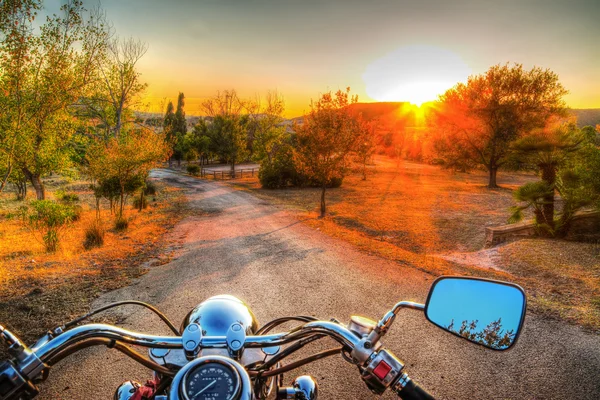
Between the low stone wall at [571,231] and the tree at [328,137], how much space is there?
789 cm

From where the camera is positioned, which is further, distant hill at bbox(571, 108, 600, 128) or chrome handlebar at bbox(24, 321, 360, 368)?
distant hill at bbox(571, 108, 600, 128)

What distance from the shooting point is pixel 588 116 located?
12719 cm

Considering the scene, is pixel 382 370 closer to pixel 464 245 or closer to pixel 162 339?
pixel 162 339

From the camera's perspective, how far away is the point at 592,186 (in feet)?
32.3

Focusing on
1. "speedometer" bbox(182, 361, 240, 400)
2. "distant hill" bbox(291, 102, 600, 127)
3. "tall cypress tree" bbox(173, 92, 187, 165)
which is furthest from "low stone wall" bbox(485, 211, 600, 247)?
"distant hill" bbox(291, 102, 600, 127)

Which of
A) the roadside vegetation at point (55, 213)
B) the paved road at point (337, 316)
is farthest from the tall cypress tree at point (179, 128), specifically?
the paved road at point (337, 316)

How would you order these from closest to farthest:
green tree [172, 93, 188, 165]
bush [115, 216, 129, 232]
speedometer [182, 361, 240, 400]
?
1. speedometer [182, 361, 240, 400]
2. bush [115, 216, 129, 232]
3. green tree [172, 93, 188, 165]

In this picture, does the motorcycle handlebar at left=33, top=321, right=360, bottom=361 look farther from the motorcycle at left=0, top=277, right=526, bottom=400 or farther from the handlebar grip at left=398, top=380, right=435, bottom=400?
the handlebar grip at left=398, top=380, right=435, bottom=400

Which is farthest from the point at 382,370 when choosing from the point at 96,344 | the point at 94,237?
the point at 94,237

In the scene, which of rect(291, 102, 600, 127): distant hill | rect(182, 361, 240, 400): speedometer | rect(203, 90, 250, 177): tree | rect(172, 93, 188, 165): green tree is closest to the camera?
rect(182, 361, 240, 400): speedometer

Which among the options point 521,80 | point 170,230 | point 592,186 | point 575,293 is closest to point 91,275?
point 170,230

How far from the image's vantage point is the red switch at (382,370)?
49.8 inches

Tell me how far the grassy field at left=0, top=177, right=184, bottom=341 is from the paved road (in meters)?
0.71

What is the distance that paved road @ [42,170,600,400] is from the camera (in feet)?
12.7
